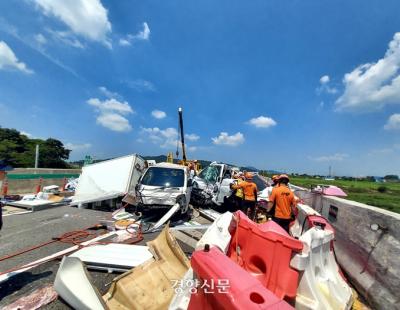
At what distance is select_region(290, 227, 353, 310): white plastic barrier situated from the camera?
270cm

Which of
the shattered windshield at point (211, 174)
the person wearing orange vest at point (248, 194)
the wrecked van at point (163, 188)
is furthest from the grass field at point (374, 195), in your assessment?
the wrecked van at point (163, 188)

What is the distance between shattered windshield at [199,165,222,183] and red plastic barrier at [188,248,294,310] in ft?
30.3

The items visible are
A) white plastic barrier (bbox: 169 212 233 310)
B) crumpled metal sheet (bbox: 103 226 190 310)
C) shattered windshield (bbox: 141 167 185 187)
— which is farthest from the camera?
shattered windshield (bbox: 141 167 185 187)

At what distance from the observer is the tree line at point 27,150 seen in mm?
37750

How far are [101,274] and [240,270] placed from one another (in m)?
2.96

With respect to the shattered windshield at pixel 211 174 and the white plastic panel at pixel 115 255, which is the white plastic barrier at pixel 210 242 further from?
the shattered windshield at pixel 211 174

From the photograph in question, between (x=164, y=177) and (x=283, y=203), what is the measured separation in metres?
4.66

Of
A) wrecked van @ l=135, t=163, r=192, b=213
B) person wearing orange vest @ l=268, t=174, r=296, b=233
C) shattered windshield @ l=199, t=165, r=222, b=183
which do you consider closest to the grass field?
shattered windshield @ l=199, t=165, r=222, b=183

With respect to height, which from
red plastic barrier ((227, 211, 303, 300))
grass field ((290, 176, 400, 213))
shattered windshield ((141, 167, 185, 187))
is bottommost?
grass field ((290, 176, 400, 213))

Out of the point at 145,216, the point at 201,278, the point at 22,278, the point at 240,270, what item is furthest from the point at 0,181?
the point at 145,216

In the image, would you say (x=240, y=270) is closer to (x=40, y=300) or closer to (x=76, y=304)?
(x=76, y=304)

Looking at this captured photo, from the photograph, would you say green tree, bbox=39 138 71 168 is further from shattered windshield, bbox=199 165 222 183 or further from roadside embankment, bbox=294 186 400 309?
roadside embankment, bbox=294 186 400 309

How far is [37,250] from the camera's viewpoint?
4906mm

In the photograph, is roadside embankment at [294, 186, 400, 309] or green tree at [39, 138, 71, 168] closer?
roadside embankment at [294, 186, 400, 309]
